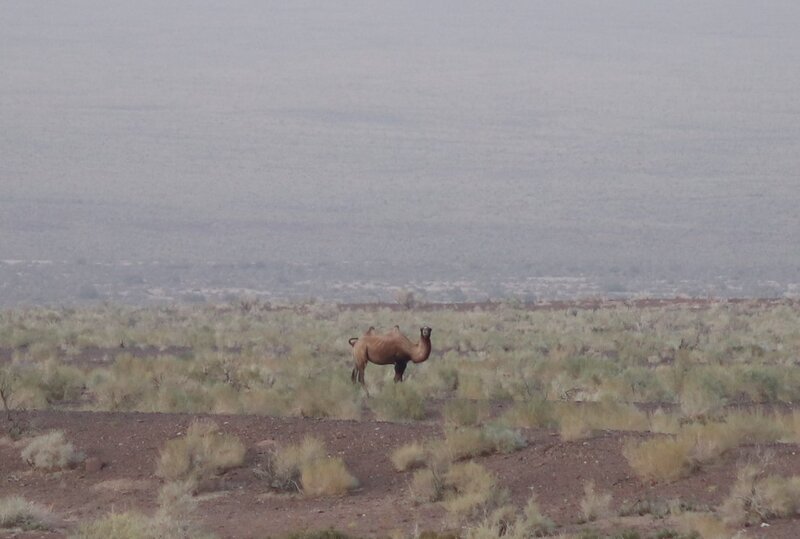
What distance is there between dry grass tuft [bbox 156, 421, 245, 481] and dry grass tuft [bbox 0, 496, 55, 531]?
2.20m

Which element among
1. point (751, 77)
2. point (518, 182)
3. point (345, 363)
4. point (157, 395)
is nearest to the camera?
point (157, 395)

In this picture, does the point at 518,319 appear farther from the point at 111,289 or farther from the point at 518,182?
the point at 518,182

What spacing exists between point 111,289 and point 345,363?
6476 centimetres

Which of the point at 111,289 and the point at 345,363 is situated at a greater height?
the point at 345,363

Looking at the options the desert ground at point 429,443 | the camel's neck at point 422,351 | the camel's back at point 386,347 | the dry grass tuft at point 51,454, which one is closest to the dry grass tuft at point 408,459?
the desert ground at point 429,443

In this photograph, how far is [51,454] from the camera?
15.6m

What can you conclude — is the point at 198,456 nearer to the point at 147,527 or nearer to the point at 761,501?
the point at 147,527

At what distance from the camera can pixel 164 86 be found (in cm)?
18325

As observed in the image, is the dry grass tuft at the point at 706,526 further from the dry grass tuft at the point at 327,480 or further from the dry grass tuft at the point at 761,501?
the dry grass tuft at the point at 327,480

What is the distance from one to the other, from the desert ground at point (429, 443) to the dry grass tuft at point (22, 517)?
40mm

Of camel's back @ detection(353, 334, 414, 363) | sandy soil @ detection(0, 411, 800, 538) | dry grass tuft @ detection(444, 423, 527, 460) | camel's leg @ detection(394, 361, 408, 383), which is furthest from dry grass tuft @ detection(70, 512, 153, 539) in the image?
camel's back @ detection(353, 334, 414, 363)

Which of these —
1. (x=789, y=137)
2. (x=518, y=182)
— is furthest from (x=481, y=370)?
(x=789, y=137)

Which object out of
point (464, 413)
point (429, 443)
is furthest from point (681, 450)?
point (464, 413)

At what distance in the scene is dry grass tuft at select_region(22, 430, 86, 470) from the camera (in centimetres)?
1561
